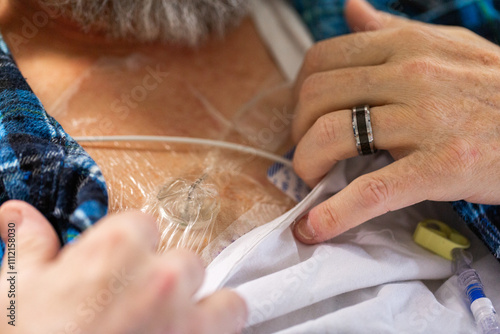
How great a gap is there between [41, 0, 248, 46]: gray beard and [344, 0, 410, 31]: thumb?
25 cm

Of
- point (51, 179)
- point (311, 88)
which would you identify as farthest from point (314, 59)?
point (51, 179)

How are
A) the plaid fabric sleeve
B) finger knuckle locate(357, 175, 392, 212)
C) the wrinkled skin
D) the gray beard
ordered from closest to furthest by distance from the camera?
the wrinkled skin, the plaid fabric sleeve, finger knuckle locate(357, 175, 392, 212), the gray beard

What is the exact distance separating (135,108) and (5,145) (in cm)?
33

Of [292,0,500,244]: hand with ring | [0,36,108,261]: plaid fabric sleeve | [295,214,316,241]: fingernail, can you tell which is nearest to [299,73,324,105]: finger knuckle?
[292,0,500,244]: hand with ring

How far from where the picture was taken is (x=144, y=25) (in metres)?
0.92

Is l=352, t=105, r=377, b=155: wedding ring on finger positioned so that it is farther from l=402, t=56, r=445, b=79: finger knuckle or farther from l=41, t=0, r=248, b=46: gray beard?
l=41, t=0, r=248, b=46: gray beard

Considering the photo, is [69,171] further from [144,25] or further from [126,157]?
[144,25]

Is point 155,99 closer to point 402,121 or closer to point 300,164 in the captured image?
point 300,164

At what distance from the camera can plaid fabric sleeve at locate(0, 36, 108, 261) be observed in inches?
22.0

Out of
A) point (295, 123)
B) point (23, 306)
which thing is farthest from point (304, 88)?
point (23, 306)

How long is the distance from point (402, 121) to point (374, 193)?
0.13 meters

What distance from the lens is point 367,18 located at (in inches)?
37.3

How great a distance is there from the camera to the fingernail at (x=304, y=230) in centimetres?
70

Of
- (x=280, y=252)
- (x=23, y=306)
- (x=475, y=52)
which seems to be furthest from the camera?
(x=475, y=52)
